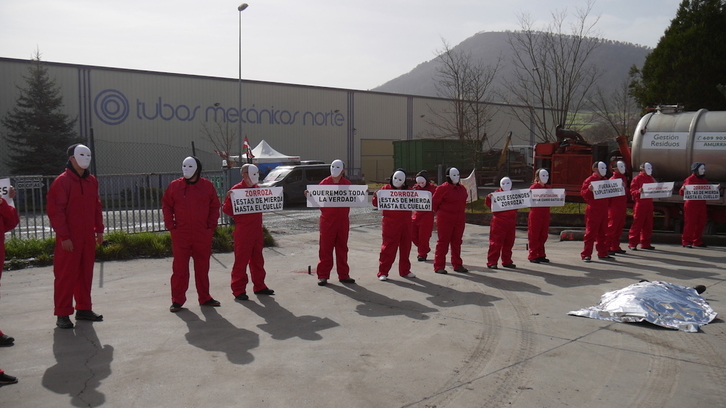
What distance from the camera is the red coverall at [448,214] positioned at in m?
10.1

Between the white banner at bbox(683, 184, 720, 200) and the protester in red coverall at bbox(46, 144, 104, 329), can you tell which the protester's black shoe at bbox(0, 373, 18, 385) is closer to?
the protester in red coverall at bbox(46, 144, 104, 329)

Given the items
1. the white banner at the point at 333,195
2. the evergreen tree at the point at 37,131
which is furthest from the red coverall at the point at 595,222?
the evergreen tree at the point at 37,131

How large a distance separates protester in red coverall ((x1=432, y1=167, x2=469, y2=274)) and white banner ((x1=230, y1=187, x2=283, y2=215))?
9.70 feet

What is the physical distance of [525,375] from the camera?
515 cm

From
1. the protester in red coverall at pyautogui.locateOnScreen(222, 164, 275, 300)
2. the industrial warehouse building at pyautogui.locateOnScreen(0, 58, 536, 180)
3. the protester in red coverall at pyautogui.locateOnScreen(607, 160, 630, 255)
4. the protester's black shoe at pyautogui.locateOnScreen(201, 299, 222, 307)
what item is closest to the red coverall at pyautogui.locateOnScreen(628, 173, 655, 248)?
the protester in red coverall at pyautogui.locateOnScreen(607, 160, 630, 255)

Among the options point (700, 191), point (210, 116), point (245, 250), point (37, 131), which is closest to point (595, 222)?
point (700, 191)

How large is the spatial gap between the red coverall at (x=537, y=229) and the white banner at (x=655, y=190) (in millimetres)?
3061

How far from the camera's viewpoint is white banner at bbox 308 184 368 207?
9.03 m

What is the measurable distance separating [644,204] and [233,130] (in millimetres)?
27700

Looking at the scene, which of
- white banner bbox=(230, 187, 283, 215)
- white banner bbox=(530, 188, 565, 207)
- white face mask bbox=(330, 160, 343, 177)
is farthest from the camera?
white banner bbox=(530, 188, 565, 207)

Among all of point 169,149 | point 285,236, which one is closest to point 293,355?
point 285,236

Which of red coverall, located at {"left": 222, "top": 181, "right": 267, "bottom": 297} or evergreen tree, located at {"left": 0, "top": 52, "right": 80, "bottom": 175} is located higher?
evergreen tree, located at {"left": 0, "top": 52, "right": 80, "bottom": 175}

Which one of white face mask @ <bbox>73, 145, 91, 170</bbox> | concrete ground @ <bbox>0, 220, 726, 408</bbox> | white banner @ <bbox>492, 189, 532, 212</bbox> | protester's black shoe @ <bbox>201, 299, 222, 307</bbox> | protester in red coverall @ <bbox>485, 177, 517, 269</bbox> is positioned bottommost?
concrete ground @ <bbox>0, 220, 726, 408</bbox>

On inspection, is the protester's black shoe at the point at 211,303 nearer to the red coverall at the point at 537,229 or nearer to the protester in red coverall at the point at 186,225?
the protester in red coverall at the point at 186,225
